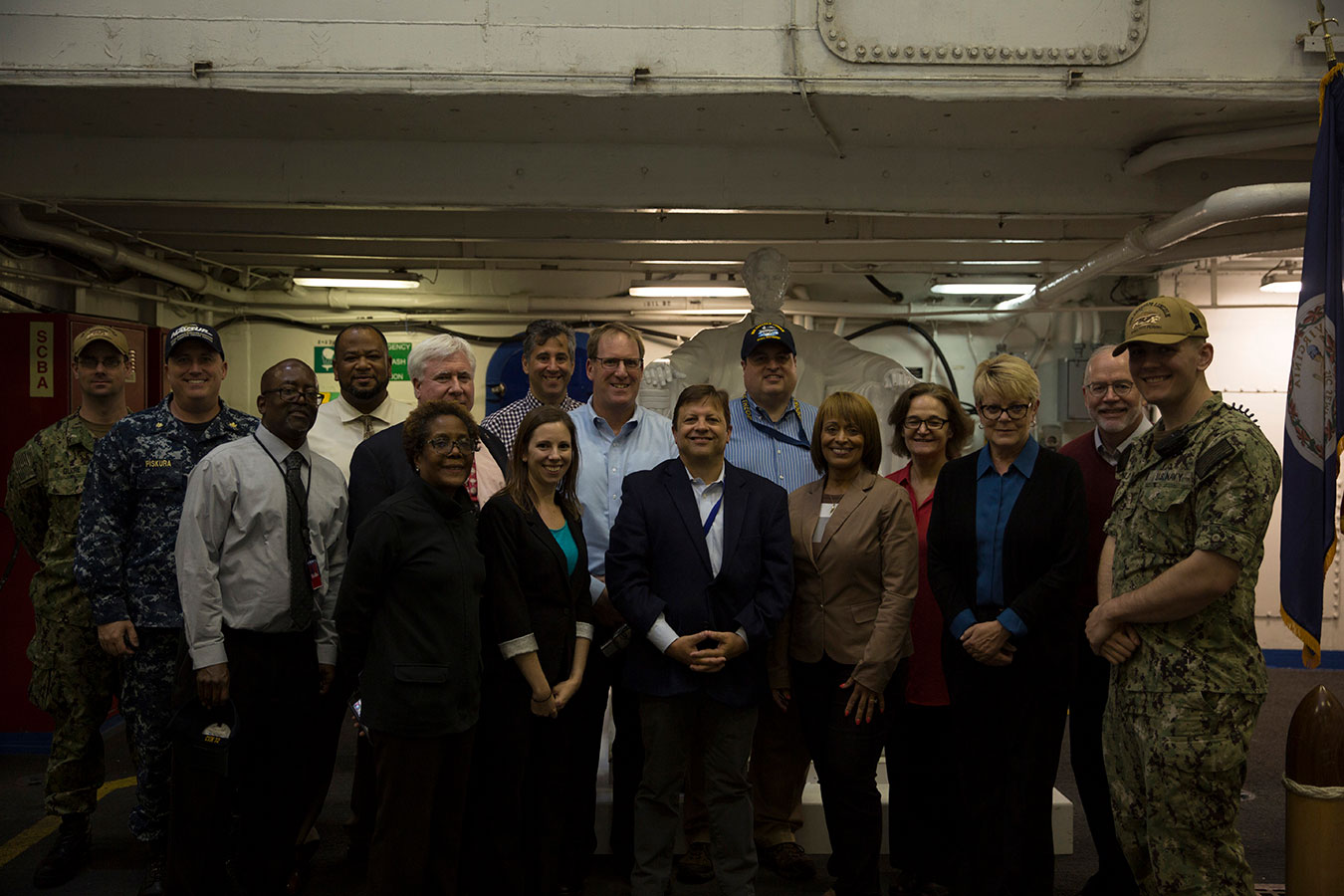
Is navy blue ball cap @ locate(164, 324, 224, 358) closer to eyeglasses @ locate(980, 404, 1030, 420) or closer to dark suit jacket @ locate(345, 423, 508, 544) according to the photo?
dark suit jacket @ locate(345, 423, 508, 544)

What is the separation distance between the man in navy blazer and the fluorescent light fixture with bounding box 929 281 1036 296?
5.11 meters

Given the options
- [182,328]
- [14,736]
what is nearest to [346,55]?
[182,328]

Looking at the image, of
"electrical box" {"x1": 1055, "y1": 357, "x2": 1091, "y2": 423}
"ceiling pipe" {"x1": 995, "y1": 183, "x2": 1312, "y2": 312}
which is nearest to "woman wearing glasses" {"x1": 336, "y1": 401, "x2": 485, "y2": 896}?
"ceiling pipe" {"x1": 995, "y1": 183, "x2": 1312, "y2": 312}

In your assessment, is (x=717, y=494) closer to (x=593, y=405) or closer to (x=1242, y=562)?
(x=593, y=405)

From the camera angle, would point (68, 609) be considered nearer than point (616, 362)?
No

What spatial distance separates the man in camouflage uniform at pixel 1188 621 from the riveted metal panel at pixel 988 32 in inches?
64.3

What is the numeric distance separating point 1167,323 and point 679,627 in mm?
1580

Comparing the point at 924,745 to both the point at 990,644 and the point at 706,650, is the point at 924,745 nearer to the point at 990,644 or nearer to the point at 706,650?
the point at 990,644

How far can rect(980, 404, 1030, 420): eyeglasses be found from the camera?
2.90 meters

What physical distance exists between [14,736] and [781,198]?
15.5 ft

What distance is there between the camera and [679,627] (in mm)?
2885

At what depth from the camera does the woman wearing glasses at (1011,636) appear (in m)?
2.81

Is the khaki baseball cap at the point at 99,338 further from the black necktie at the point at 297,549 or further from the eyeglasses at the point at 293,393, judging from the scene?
the black necktie at the point at 297,549

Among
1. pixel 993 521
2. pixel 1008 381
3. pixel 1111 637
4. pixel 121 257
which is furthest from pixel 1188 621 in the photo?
pixel 121 257
